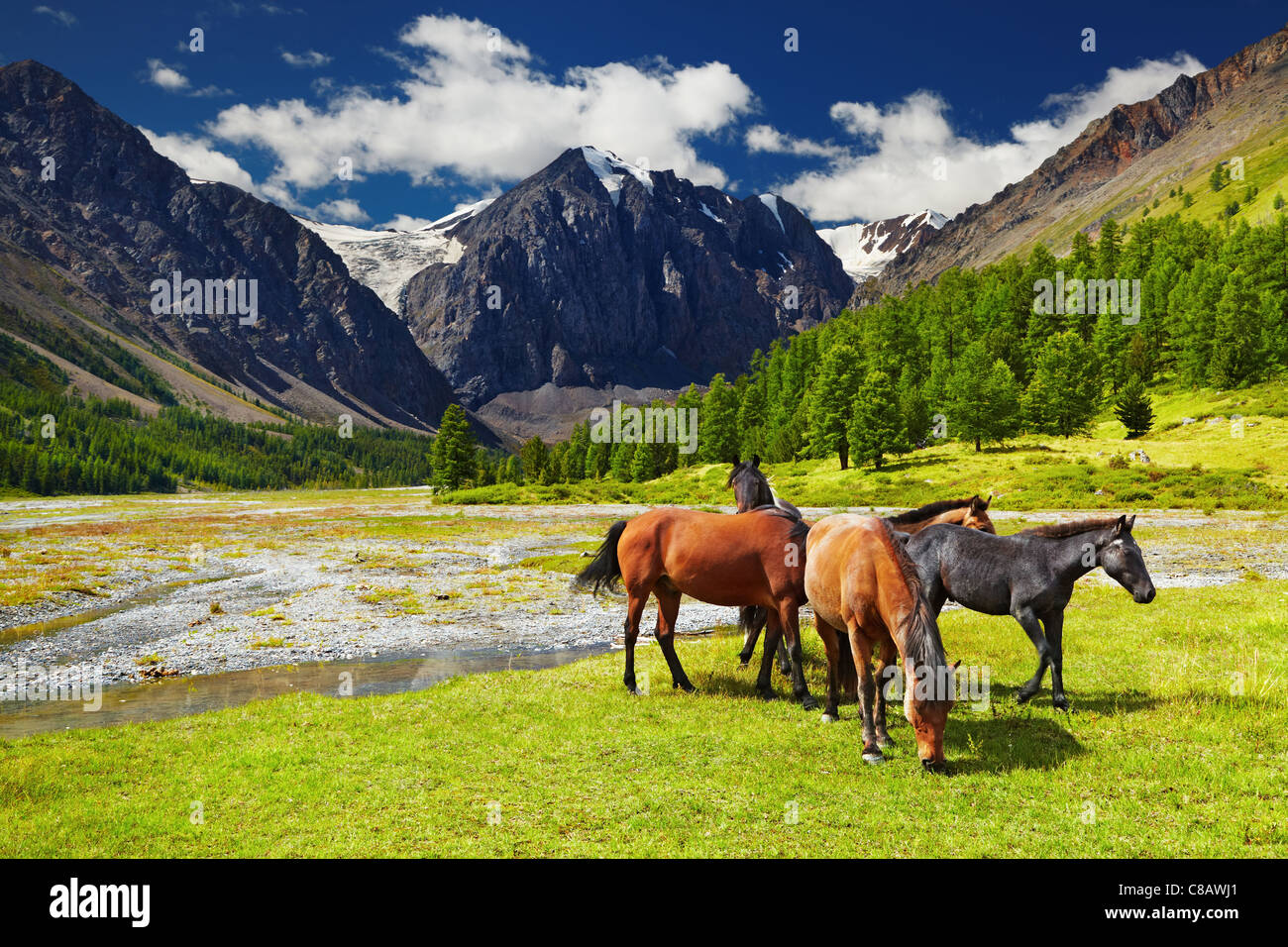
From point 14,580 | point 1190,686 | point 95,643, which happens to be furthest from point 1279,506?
point 14,580

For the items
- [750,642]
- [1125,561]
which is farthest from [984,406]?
[1125,561]

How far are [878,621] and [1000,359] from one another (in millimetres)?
97493

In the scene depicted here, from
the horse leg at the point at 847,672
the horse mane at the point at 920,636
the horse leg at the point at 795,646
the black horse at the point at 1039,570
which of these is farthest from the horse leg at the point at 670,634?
the horse mane at the point at 920,636

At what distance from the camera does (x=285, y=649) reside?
22.2 metres

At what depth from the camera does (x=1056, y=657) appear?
11766mm

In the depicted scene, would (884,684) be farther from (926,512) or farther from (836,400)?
(836,400)

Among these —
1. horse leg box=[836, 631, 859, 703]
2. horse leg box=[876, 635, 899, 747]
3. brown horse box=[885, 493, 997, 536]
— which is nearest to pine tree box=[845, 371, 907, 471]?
brown horse box=[885, 493, 997, 536]

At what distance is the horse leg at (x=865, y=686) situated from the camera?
9.83 meters

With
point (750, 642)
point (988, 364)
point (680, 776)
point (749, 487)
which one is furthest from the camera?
point (988, 364)

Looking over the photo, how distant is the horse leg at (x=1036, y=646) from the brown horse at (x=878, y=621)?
3.12 metres

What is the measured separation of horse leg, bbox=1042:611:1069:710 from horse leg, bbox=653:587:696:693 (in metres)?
6.55
